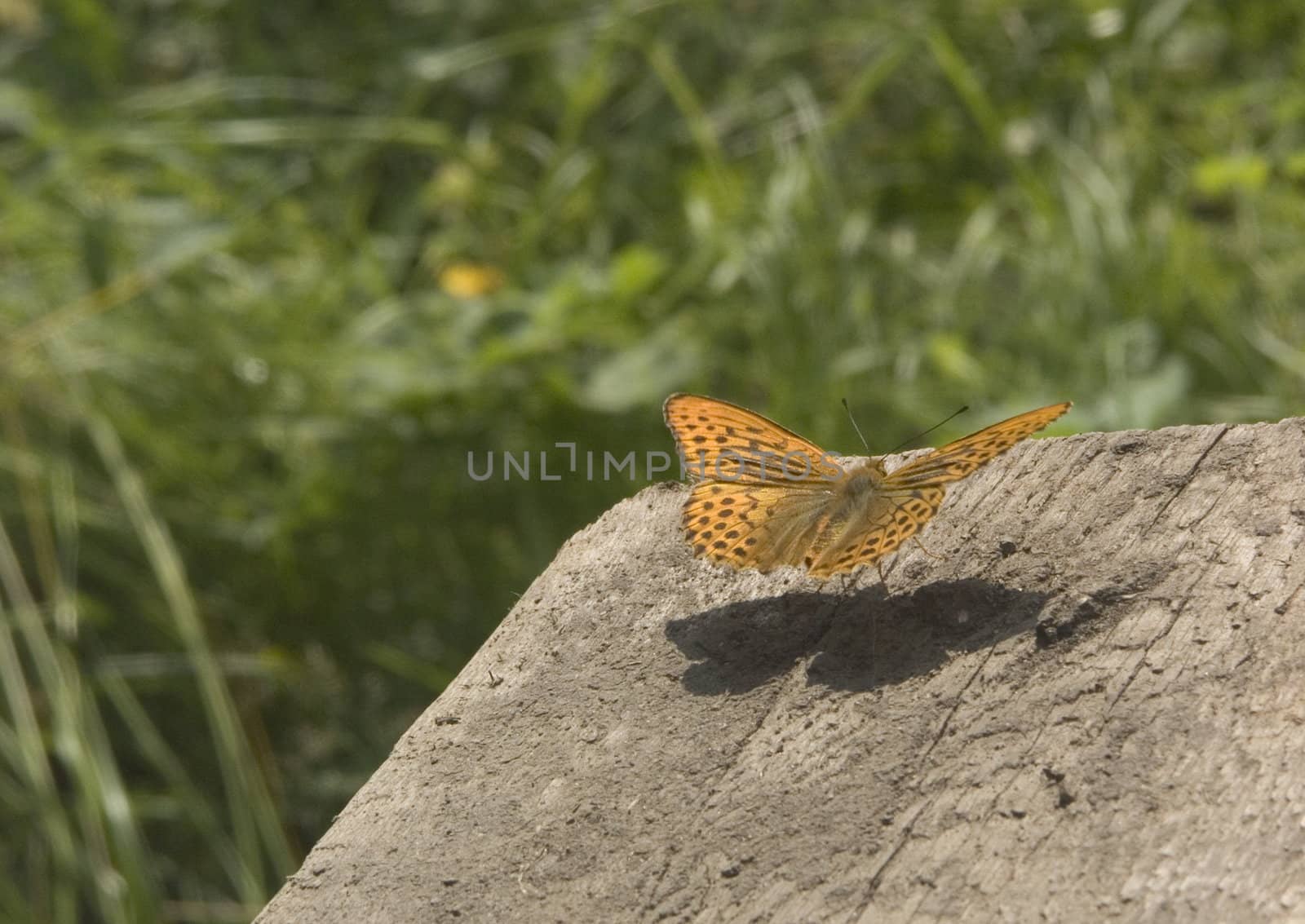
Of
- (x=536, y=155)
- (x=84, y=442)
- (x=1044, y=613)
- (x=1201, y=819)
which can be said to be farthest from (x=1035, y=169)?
(x=1201, y=819)

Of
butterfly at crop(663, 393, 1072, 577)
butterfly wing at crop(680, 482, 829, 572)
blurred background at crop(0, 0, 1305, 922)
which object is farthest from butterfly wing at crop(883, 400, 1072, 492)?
blurred background at crop(0, 0, 1305, 922)

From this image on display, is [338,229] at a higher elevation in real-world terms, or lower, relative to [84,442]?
higher

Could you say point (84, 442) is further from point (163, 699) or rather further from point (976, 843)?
point (976, 843)

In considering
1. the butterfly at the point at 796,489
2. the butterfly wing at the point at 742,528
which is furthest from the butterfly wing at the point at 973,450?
the butterfly wing at the point at 742,528

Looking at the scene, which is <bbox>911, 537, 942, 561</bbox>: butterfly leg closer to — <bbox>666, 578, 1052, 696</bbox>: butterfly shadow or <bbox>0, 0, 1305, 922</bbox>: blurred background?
<bbox>666, 578, 1052, 696</bbox>: butterfly shadow

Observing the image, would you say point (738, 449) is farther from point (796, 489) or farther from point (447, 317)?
point (447, 317)

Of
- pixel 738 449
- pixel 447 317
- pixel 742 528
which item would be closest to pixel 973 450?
pixel 742 528
